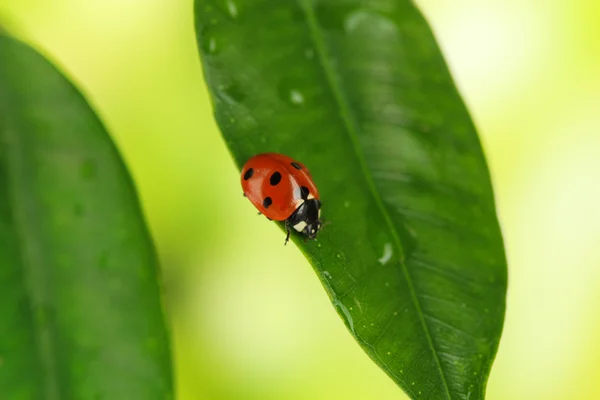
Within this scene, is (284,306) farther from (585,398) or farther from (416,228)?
(416,228)

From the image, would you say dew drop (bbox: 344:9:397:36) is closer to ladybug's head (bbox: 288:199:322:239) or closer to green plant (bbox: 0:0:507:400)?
green plant (bbox: 0:0:507:400)

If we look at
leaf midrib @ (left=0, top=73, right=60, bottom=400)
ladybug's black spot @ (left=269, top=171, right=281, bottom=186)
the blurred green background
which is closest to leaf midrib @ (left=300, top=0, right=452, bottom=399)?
ladybug's black spot @ (left=269, top=171, right=281, bottom=186)

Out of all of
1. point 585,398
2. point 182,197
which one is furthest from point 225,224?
point 585,398

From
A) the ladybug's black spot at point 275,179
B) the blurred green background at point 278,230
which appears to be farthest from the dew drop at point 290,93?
the blurred green background at point 278,230

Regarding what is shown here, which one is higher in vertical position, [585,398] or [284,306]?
[585,398]

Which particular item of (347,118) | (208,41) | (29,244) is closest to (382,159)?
(347,118)

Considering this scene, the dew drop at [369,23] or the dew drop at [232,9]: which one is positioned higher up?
the dew drop at [369,23]

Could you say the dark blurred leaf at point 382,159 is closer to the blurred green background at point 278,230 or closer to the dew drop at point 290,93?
the dew drop at point 290,93
